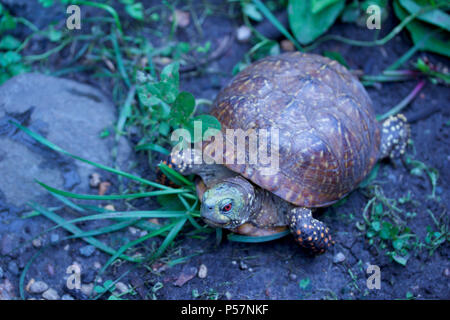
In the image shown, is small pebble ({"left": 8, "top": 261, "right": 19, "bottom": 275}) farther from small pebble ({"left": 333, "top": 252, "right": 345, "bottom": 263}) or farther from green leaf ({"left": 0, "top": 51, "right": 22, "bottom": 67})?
small pebble ({"left": 333, "top": 252, "right": 345, "bottom": 263})

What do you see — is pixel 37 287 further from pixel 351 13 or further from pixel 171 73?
pixel 351 13

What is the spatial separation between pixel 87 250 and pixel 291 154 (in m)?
1.60

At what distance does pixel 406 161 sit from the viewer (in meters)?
3.46

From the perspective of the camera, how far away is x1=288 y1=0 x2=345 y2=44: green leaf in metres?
3.79

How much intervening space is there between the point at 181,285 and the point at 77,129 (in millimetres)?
1539

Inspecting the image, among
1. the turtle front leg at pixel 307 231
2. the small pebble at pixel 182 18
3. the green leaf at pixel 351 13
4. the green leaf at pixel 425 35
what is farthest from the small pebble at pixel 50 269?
the green leaf at pixel 425 35

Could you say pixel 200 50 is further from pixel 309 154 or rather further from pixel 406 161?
pixel 406 161

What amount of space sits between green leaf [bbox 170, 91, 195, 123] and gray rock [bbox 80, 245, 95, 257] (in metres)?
1.10

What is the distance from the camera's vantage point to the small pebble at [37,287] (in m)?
2.64

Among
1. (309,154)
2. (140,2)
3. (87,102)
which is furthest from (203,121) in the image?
(140,2)

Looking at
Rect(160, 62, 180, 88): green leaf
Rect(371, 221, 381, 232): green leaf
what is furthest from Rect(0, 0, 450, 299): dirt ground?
Rect(160, 62, 180, 88): green leaf

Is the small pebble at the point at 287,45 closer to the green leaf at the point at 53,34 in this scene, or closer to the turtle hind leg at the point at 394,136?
the turtle hind leg at the point at 394,136

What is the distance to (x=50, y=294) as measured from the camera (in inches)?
104
